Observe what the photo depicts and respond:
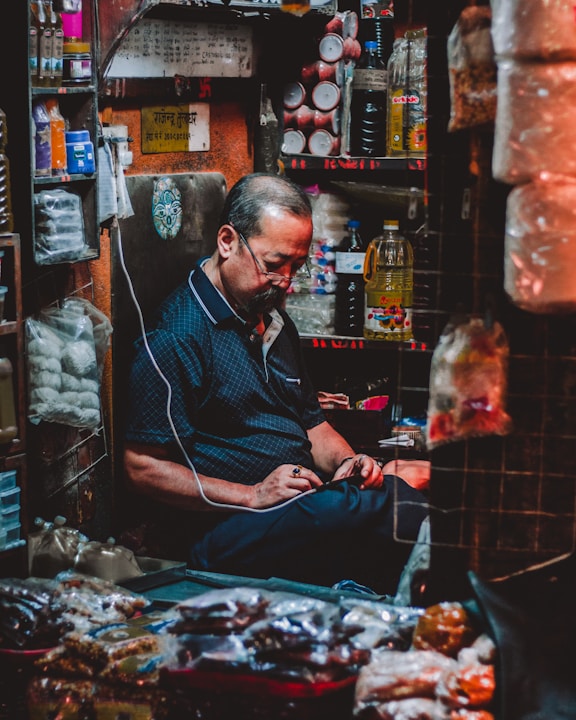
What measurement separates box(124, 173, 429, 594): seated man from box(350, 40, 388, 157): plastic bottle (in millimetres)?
822

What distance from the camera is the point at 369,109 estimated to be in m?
4.24

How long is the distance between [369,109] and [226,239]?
1.13m

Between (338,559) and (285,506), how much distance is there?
0.26 m

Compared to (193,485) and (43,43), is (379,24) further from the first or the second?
(193,485)

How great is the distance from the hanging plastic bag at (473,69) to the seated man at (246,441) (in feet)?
5.09

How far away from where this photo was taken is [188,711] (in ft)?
6.46

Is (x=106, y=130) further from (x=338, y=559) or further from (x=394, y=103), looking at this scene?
(x=338, y=559)

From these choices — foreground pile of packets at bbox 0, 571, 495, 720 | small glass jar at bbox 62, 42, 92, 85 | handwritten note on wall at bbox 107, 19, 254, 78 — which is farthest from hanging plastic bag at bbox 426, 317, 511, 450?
handwritten note on wall at bbox 107, 19, 254, 78

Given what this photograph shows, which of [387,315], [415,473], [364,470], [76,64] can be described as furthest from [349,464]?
[76,64]

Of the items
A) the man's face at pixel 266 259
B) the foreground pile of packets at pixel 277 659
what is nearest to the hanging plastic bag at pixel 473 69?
the foreground pile of packets at pixel 277 659

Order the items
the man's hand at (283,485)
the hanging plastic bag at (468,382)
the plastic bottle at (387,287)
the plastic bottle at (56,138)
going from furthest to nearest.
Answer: the plastic bottle at (387,287) < the man's hand at (283,485) < the plastic bottle at (56,138) < the hanging plastic bag at (468,382)

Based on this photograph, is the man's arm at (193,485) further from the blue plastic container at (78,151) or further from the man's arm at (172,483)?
the blue plastic container at (78,151)

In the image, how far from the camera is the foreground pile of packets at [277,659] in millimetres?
1833

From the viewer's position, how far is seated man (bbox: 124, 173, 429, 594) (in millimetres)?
3266
